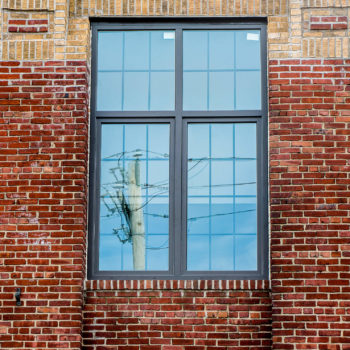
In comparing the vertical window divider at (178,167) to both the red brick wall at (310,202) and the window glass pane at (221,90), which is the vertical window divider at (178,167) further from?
the red brick wall at (310,202)

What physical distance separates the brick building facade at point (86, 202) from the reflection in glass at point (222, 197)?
1.11 ft

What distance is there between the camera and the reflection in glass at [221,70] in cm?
1100

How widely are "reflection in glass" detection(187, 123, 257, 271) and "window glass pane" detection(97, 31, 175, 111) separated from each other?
0.59 meters

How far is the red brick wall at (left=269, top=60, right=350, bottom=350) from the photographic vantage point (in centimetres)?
1010

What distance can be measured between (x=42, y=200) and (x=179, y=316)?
191 centimetres

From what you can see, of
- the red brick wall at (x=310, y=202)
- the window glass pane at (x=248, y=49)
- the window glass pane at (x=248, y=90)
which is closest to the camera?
the red brick wall at (x=310, y=202)

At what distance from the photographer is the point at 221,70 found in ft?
36.4

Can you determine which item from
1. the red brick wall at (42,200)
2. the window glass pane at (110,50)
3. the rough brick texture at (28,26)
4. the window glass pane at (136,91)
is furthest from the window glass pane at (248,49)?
the rough brick texture at (28,26)

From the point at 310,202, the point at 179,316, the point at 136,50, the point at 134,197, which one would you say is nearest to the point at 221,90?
the point at 136,50

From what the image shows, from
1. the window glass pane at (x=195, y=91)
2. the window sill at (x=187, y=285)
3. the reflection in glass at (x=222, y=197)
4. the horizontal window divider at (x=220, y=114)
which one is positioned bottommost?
the window sill at (x=187, y=285)

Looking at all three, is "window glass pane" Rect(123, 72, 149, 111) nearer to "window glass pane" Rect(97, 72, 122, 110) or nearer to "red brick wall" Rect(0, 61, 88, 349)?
"window glass pane" Rect(97, 72, 122, 110)

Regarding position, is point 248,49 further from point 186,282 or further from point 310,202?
point 186,282

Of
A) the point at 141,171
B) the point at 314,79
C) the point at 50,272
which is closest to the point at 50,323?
the point at 50,272

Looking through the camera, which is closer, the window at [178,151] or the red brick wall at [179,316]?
the red brick wall at [179,316]
